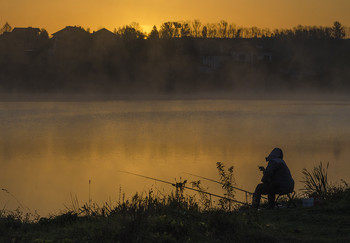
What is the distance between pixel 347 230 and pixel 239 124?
123ft

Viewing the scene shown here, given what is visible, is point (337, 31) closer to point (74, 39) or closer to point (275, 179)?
point (74, 39)

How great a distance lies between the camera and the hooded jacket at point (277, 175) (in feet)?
33.3

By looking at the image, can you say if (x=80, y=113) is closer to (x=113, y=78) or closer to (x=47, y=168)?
(x=113, y=78)

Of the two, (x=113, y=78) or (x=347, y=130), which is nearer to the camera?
(x=347, y=130)

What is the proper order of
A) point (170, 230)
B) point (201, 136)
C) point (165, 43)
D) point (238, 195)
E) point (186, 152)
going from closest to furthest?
point (170, 230)
point (238, 195)
point (186, 152)
point (201, 136)
point (165, 43)

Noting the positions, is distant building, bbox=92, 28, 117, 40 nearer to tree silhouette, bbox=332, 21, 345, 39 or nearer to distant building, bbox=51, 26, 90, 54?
distant building, bbox=51, 26, 90, 54

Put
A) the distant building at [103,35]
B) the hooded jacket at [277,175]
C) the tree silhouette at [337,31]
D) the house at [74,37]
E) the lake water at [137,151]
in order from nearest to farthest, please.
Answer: the hooded jacket at [277,175]
the lake water at [137,151]
the house at [74,37]
the distant building at [103,35]
the tree silhouette at [337,31]

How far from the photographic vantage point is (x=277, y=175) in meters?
10.3

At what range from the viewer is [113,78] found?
3381 inches

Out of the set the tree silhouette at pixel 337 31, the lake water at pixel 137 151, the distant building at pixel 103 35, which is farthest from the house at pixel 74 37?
the tree silhouette at pixel 337 31

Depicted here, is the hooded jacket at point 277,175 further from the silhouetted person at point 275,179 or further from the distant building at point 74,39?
the distant building at point 74,39

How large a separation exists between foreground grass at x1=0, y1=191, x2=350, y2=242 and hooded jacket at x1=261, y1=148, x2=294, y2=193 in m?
1.43

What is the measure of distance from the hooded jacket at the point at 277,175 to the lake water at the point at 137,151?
8.15 feet

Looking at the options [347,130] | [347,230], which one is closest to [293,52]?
[347,130]
